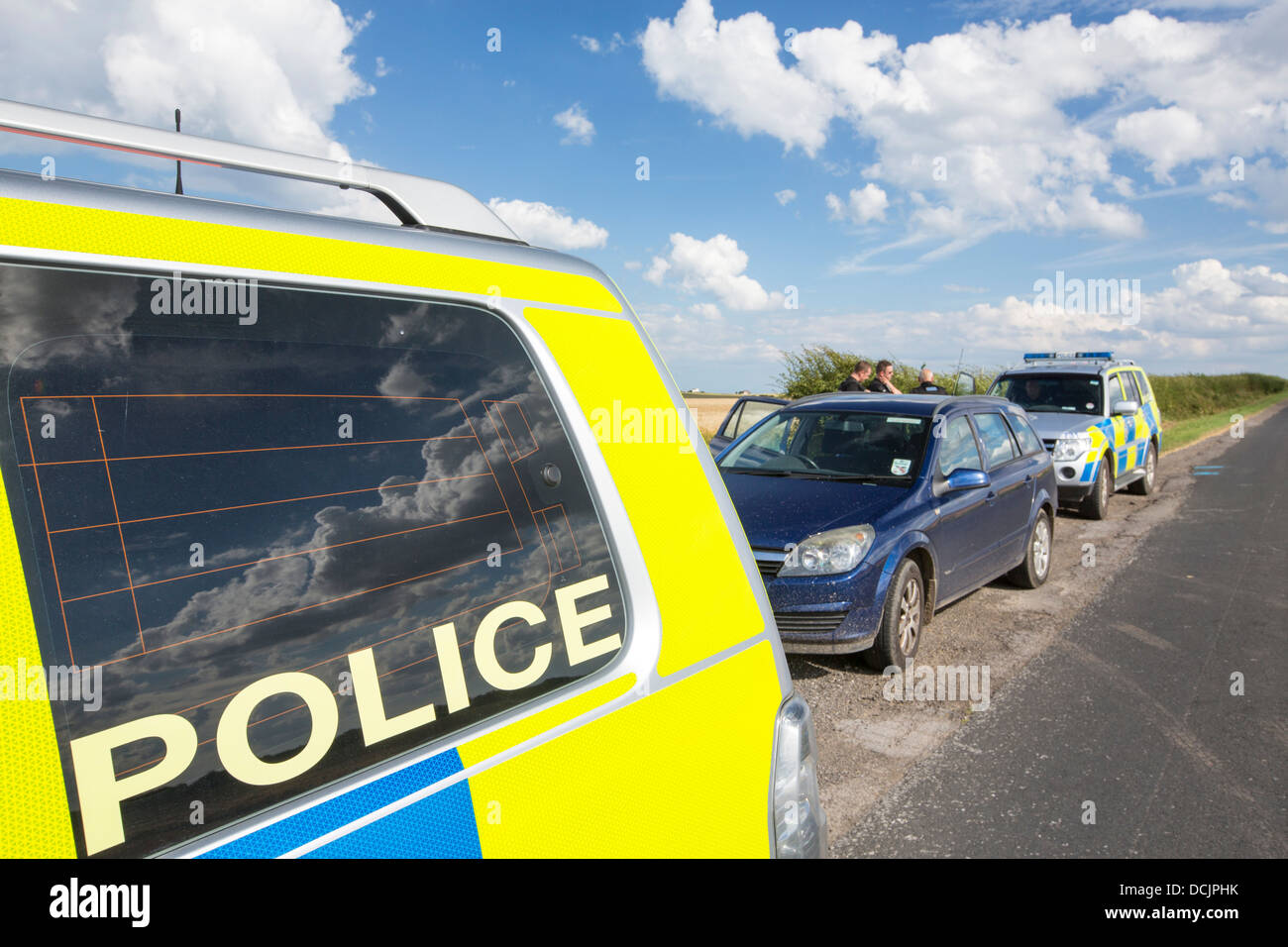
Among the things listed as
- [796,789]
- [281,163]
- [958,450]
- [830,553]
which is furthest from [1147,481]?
[281,163]

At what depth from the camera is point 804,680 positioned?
5488mm

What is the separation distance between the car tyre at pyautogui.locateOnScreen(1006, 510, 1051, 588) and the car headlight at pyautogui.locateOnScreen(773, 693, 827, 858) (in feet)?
21.8

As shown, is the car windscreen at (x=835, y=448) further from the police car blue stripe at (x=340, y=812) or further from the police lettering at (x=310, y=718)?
the police car blue stripe at (x=340, y=812)

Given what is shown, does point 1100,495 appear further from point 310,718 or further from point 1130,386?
point 310,718

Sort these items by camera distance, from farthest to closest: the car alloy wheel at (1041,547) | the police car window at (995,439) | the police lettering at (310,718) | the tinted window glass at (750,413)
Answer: the tinted window glass at (750,413)
the car alloy wheel at (1041,547)
the police car window at (995,439)
the police lettering at (310,718)

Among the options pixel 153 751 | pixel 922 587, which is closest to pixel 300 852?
pixel 153 751

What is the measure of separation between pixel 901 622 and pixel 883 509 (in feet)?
2.40

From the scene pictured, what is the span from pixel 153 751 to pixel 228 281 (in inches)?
23.3

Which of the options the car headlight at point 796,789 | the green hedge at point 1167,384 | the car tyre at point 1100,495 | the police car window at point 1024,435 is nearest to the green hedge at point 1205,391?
the green hedge at point 1167,384

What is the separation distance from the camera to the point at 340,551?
1199mm

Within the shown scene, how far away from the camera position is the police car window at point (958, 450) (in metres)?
6.45

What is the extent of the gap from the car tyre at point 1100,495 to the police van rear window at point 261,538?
11772 millimetres

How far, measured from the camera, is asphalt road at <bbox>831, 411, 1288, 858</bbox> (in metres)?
3.53
